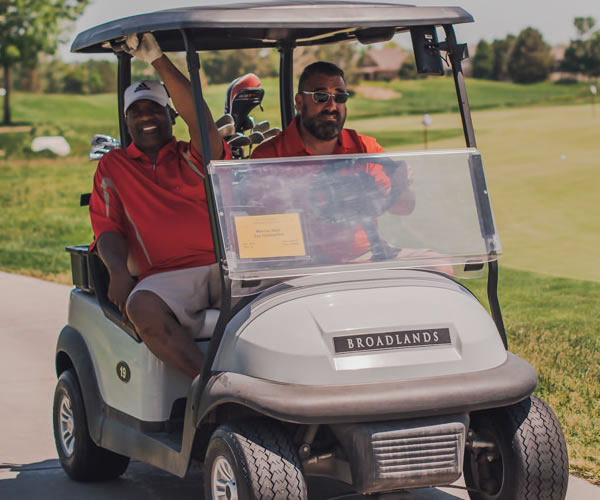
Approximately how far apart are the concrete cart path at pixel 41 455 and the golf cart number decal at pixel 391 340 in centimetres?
48

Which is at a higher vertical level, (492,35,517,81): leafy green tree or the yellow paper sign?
the yellow paper sign

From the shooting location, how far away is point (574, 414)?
17.4ft

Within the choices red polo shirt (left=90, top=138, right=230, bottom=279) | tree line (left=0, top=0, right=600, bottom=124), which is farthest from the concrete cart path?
tree line (left=0, top=0, right=600, bottom=124)

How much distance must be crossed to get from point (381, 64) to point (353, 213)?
209ft

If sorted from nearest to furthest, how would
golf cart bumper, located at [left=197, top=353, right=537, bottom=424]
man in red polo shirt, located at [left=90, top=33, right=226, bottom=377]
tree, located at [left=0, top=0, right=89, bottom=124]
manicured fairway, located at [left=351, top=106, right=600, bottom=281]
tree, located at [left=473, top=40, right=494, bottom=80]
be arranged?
golf cart bumper, located at [left=197, top=353, right=537, bottom=424] → man in red polo shirt, located at [left=90, top=33, right=226, bottom=377] → manicured fairway, located at [left=351, top=106, right=600, bottom=281] → tree, located at [left=0, top=0, right=89, bottom=124] → tree, located at [left=473, top=40, right=494, bottom=80]

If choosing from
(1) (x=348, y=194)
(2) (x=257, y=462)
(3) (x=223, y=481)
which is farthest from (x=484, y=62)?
(2) (x=257, y=462)

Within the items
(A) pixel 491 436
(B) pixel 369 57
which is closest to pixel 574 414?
(A) pixel 491 436

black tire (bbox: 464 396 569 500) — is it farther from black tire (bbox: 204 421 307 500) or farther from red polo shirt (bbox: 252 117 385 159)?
red polo shirt (bbox: 252 117 385 159)

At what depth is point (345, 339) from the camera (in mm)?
3314

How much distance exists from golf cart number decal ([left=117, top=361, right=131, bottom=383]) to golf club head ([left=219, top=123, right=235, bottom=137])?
5.74 ft

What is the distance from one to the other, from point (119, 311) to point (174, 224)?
1.26ft

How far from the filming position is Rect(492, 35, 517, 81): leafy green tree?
64.5 m

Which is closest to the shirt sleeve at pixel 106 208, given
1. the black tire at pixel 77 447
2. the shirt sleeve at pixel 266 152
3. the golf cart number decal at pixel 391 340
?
the shirt sleeve at pixel 266 152

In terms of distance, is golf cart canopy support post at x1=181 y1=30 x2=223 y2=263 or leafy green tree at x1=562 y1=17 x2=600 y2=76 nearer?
golf cart canopy support post at x1=181 y1=30 x2=223 y2=263
